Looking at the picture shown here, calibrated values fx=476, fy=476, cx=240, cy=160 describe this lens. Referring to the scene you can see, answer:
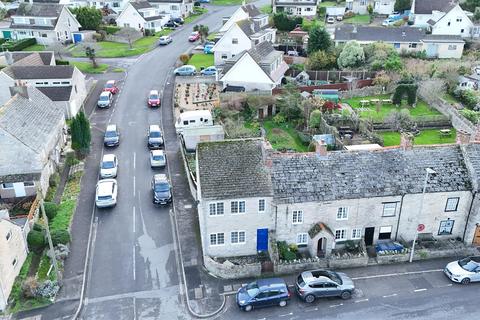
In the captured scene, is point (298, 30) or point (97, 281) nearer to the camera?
point (97, 281)

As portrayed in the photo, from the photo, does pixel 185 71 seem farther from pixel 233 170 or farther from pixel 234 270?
pixel 234 270

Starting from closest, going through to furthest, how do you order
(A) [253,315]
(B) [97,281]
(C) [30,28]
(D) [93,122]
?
(A) [253,315], (B) [97,281], (D) [93,122], (C) [30,28]

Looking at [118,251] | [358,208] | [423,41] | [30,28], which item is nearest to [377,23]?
[423,41]

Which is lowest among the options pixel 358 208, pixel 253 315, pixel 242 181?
pixel 253 315

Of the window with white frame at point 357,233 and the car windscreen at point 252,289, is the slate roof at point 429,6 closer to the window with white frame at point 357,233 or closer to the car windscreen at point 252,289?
the window with white frame at point 357,233

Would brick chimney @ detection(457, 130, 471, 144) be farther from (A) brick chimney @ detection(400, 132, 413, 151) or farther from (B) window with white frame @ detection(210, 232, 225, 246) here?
(B) window with white frame @ detection(210, 232, 225, 246)

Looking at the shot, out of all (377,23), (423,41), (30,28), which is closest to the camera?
(423,41)

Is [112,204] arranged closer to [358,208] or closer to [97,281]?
[97,281]

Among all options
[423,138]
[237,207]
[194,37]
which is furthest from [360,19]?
[237,207]
